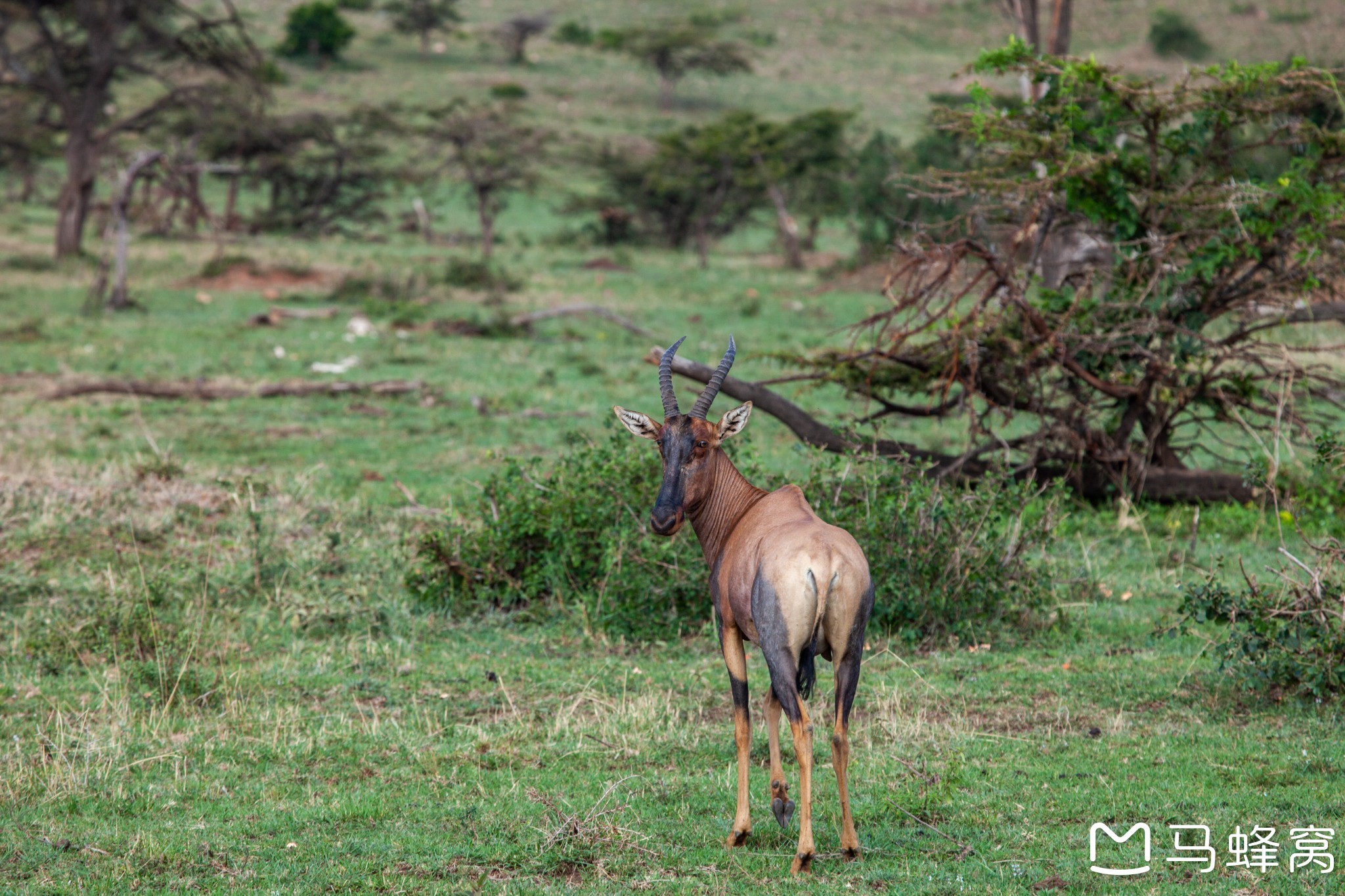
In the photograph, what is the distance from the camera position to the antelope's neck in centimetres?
616

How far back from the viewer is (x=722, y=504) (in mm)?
6184

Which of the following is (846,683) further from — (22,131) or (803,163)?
(22,131)

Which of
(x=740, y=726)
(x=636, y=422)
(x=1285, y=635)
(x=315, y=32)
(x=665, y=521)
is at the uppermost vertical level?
(x=315, y=32)

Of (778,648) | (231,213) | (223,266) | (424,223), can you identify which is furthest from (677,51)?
(778,648)

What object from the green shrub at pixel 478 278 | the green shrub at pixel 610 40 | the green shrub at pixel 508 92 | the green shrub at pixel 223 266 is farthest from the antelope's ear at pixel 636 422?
the green shrub at pixel 610 40

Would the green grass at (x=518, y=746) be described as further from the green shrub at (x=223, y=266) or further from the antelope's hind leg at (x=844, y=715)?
the green shrub at (x=223, y=266)

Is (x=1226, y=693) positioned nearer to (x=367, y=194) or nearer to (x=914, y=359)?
(x=914, y=359)

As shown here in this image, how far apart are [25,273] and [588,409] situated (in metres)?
16.8

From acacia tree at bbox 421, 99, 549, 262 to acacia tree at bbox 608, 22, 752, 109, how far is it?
1654 centimetres

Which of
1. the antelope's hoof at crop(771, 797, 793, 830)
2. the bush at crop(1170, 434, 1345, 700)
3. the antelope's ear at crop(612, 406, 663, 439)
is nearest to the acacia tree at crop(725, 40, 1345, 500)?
the bush at crop(1170, 434, 1345, 700)

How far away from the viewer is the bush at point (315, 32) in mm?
61344

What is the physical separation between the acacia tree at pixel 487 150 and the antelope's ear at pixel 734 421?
28513 millimetres

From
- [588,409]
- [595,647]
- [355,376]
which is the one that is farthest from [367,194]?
[595,647]

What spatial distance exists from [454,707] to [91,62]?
28.3 meters
